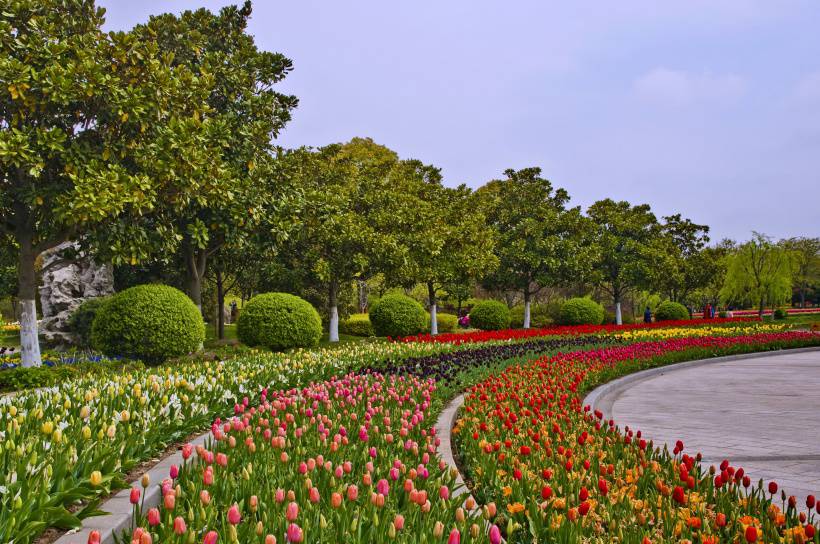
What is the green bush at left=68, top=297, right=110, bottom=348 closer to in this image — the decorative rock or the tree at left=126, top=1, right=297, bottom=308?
the decorative rock

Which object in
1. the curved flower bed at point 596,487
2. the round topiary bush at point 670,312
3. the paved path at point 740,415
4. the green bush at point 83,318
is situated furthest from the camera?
the round topiary bush at point 670,312

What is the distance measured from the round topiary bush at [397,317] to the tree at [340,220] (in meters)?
1.45

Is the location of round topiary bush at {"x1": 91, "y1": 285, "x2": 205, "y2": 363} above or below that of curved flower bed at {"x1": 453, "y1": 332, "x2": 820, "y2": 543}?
above

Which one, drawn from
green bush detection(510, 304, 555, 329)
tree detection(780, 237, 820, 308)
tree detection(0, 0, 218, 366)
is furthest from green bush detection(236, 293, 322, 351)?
tree detection(780, 237, 820, 308)

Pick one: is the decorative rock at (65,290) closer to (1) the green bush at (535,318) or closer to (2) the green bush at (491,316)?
(2) the green bush at (491,316)

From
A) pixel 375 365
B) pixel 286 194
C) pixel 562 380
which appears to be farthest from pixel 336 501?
pixel 286 194

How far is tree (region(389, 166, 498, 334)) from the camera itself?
85.2 feet

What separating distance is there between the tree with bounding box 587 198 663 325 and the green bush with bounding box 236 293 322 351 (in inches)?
891

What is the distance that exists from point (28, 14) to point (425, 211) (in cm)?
1659

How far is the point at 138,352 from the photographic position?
15.2 m

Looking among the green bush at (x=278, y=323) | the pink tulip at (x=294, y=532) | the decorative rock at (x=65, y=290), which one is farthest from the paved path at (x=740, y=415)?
the decorative rock at (x=65, y=290)

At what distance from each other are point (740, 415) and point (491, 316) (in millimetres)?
20936

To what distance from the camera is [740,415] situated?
9.98m

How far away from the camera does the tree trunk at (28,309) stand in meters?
14.1
